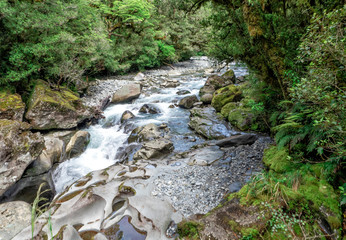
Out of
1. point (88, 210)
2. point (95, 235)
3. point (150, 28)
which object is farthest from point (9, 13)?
point (150, 28)

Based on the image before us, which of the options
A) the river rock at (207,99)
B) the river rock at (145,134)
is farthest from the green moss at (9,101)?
the river rock at (207,99)

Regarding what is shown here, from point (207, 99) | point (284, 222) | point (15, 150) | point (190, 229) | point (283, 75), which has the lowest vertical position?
point (15, 150)

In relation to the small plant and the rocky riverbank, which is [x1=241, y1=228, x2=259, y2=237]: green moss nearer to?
the small plant

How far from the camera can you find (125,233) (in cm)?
383

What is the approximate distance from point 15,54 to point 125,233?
30.0 ft

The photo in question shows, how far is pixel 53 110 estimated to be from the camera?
914cm

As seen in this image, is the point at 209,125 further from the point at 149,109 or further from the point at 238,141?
the point at 149,109

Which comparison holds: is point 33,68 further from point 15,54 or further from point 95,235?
point 95,235

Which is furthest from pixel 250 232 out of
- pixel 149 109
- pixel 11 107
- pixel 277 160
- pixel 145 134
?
pixel 149 109

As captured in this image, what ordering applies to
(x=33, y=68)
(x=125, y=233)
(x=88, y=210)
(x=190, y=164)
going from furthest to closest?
(x=33, y=68) < (x=190, y=164) < (x=88, y=210) < (x=125, y=233)

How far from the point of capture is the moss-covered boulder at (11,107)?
7.72 metres

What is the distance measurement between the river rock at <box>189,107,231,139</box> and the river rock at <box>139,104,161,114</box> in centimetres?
268

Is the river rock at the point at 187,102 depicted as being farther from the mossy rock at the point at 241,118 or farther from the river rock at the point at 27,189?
the river rock at the point at 27,189

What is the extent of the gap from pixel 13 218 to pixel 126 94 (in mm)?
10416
